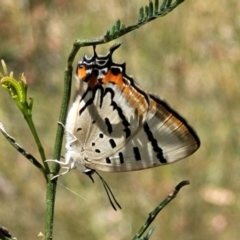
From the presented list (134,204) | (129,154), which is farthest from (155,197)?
(129,154)

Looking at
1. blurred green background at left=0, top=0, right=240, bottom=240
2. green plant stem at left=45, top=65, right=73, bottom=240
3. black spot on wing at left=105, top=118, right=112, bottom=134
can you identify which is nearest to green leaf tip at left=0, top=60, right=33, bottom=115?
green plant stem at left=45, top=65, right=73, bottom=240

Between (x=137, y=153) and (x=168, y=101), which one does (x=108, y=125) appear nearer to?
(x=137, y=153)

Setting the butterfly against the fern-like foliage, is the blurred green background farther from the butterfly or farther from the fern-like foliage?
the fern-like foliage

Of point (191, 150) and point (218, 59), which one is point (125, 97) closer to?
point (191, 150)

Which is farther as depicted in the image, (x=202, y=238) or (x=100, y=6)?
(x=100, y=6)

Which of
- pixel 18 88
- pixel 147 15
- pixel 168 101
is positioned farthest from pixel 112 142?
pixel 168 101

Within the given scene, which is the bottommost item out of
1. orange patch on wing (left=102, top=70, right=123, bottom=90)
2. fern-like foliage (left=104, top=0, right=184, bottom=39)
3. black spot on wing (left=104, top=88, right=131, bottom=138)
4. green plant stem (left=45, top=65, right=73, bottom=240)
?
green plant stem (left=45, top=65, right=73, bottom=240)

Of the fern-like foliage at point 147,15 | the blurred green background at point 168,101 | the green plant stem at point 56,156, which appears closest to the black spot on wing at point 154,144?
the green plant stem at point 56,156
